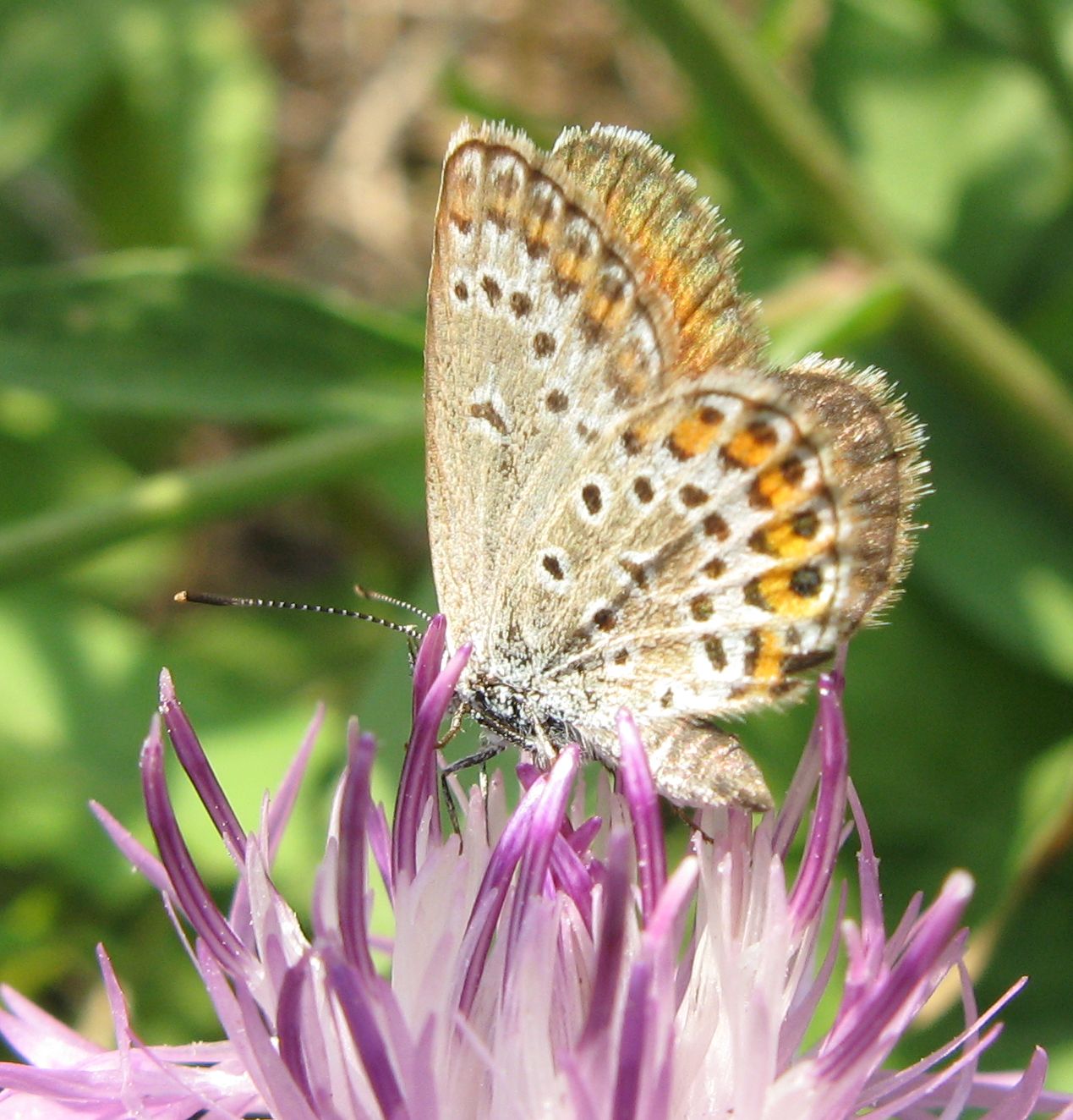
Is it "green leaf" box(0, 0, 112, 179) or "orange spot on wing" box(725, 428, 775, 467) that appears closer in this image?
"orange spot on wing" box(725, 428, 775, 467)

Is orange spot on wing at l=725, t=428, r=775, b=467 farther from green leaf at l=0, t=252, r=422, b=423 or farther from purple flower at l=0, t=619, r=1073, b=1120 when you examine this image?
green leaf at l=0, t=252, r=422, b=423

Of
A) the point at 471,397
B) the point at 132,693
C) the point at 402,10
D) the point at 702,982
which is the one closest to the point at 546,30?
the point at 402,10

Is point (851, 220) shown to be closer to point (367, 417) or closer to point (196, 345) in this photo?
point (367, 417)

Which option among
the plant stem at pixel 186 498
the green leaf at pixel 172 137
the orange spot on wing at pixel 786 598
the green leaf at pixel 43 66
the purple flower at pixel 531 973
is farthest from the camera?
the green leaf at pixel 172 137

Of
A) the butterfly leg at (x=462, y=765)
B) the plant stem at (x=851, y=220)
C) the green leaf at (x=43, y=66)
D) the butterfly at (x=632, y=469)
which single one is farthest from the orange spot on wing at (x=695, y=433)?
the green leaf at (x=43, y=66)

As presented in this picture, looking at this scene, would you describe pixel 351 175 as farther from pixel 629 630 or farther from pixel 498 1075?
pixel 498 1075

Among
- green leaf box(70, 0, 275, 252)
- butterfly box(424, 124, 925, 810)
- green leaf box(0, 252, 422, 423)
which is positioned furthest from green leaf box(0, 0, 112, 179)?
butterfly box(424, 124, 925, 810)

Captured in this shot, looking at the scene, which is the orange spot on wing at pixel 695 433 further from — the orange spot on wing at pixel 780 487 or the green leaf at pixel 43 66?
the green leaf at pixel 43 66
